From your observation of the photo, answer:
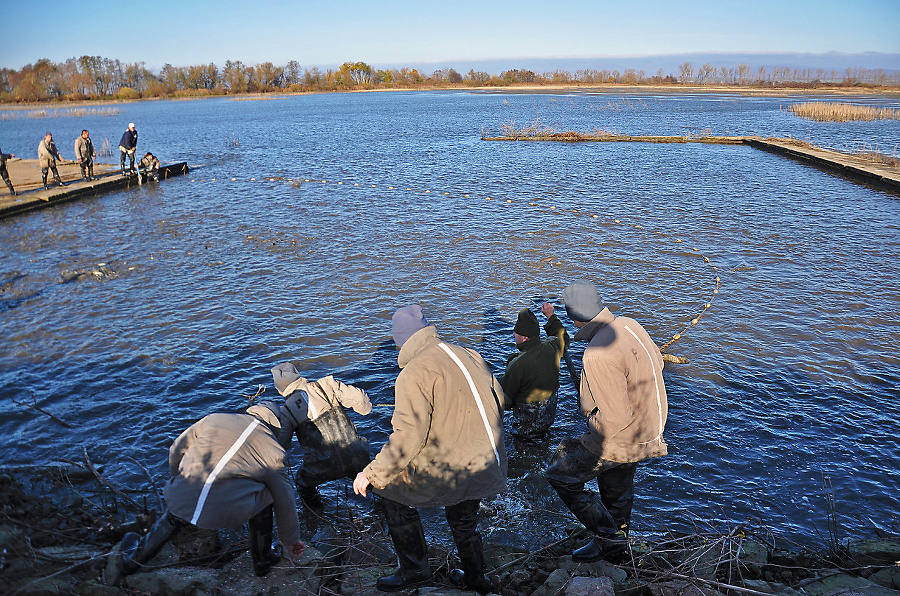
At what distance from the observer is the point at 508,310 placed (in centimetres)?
1137

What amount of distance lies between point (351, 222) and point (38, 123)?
2250 inches

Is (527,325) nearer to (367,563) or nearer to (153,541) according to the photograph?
(367,563)

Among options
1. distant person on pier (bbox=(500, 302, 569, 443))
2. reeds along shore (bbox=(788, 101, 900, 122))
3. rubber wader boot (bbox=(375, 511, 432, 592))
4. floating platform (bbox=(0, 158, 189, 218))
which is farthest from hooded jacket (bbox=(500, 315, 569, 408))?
reeds along shore (bbox=(788, 101, 900, 122))

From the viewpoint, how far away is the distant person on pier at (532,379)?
6.62 m

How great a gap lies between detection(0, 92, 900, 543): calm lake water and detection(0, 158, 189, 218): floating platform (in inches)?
27.0

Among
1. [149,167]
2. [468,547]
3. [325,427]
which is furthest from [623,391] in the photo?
[149,167]

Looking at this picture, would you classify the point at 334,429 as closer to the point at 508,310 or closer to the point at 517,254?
the point at 508,310

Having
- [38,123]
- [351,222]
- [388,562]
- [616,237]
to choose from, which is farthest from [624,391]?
[38,123]

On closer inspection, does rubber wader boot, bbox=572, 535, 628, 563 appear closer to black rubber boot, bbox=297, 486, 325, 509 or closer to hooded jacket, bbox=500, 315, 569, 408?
hooded jacket, bbox=500, 315, 569, 408

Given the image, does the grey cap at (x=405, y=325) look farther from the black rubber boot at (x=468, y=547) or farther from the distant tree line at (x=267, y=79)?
the distant tree line at (x=267, y=79)

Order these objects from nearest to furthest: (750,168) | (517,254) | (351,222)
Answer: (517,254)
(351,222)
(750,168)

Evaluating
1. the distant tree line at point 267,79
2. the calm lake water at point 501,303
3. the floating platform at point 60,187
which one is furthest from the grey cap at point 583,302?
the distant tree line at point 267,79

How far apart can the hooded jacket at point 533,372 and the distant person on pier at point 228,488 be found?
292 centimetres

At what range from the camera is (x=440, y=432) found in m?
4.02
